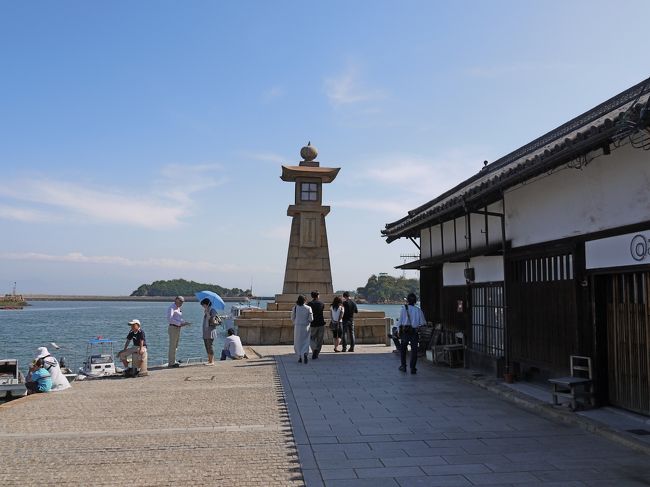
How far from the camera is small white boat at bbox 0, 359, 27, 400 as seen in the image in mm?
13157

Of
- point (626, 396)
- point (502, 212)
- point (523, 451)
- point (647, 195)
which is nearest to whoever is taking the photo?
point (523, 451)

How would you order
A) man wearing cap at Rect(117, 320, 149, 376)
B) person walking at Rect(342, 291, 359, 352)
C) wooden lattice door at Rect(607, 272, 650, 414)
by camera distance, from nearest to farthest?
wooden lattice door at Rect(607, 272, 650, 414), man wearing cap at Rect(117, 320, 149, 376), person walking at Rect(342, 291, 359, 352)

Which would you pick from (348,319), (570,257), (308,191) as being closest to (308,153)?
(308,191)

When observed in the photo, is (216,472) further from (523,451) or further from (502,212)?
(502,212)

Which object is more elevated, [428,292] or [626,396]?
[428,292]

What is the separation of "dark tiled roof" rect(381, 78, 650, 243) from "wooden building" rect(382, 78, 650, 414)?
0.02 m

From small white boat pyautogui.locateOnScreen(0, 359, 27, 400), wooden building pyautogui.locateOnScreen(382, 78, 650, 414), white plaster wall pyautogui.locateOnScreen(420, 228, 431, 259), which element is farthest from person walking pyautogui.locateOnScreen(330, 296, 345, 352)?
small white boat pyautogui.locateOnScreen(0, 359, 27, 400)

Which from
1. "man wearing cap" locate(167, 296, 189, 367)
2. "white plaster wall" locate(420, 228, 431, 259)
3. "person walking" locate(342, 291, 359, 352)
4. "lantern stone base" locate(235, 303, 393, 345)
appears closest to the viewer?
"man wearing cap" locate(167, 296, 189, 367)

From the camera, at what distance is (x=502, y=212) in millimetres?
10727

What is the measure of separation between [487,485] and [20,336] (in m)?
43.1

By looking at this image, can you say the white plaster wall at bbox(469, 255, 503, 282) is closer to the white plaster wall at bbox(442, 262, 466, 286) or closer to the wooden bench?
the white plaster wall at bbox(442, 262, 466, 286)

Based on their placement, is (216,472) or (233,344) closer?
(216,472)

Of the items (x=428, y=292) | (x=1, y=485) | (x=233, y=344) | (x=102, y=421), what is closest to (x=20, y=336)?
(x=233, y=344)

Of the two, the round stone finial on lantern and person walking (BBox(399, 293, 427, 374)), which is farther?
the round stone finial on lantern
